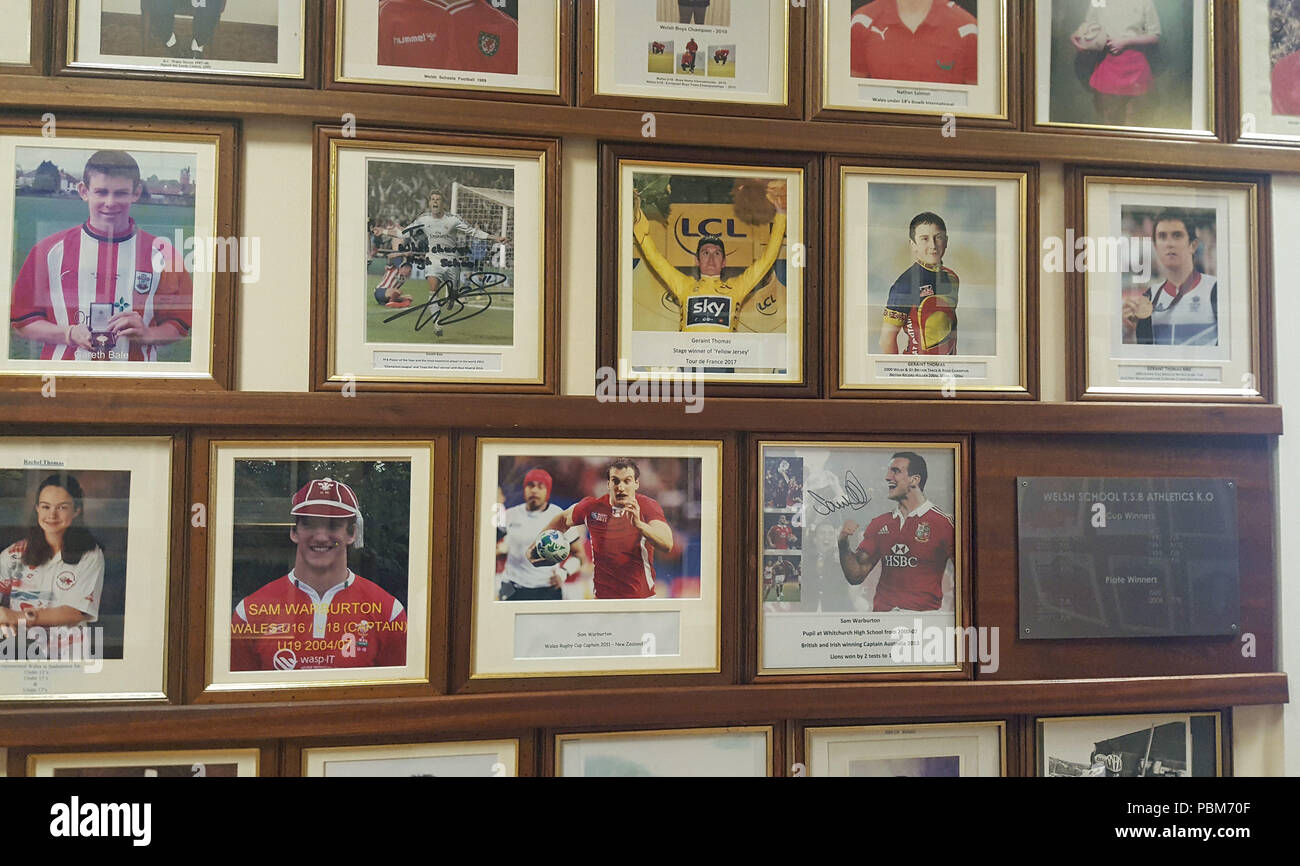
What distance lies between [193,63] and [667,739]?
57.1 inches

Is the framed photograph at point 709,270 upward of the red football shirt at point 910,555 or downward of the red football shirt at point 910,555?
upward

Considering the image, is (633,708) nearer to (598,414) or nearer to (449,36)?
(598,414)

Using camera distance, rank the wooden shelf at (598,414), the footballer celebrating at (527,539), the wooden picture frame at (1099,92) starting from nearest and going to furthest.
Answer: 1. the wooden shelf at (598,414)
2. the footballer celebrating at (527,539)
3. the wooden picture frame at (1099,92)

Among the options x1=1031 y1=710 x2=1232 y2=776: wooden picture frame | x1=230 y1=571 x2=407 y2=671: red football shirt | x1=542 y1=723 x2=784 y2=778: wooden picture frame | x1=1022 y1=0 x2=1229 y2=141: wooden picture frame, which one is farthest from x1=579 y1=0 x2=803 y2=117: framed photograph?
x1=1031 y1=710 x2=1232 y2=776: wooden picture frame

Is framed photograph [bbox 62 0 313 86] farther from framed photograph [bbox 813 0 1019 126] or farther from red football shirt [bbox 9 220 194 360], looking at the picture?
framed photograph [bbox 813 0 1019 126]

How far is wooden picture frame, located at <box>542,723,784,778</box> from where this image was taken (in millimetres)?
1513

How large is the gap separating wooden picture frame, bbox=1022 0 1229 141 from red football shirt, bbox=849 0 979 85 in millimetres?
114

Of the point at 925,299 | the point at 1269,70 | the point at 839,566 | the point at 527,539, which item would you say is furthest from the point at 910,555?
the point at 1269,70

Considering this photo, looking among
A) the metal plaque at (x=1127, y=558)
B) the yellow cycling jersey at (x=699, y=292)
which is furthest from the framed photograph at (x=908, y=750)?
the yellow cycling jersey at (x=699, y=292)

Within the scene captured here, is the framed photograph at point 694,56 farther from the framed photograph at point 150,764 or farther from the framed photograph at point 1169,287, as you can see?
the framed photograph at point 150,764

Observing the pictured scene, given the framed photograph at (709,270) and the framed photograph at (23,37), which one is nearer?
the framed photograph at (23,37)

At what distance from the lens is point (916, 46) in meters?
1.59

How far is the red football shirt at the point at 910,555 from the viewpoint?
5.16ft
